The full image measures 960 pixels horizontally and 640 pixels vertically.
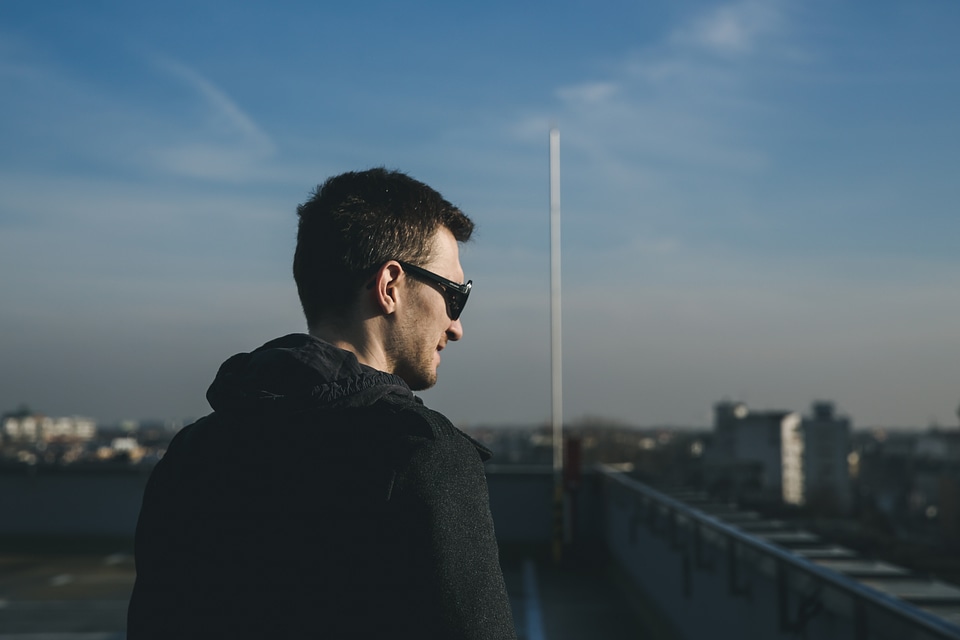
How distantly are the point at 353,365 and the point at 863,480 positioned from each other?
7991 cm

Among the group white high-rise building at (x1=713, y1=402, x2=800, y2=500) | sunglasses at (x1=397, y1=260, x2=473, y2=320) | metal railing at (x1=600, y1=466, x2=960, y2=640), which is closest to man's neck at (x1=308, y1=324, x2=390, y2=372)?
sunglasses at (x1=397, y1=260, x2=473, y2=320)

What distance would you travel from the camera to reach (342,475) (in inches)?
47.9

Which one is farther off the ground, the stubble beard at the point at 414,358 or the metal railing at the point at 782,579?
the stubble beard at the point at 414,358

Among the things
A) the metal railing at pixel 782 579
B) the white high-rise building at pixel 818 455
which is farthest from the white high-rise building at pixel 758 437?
the metal railing at pixel 782 579

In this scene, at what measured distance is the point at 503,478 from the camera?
658 inches

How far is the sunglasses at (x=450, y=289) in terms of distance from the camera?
4.78 feet

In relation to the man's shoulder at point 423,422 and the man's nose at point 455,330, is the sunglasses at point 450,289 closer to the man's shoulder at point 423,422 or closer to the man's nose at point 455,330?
the man's nose at point 455,330

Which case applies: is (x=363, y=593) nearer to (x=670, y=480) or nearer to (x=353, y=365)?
(x=353, y=365)

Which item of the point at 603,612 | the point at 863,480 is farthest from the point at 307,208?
the point at 863,480

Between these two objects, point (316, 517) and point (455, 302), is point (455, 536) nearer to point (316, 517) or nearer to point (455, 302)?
point (316, 517)

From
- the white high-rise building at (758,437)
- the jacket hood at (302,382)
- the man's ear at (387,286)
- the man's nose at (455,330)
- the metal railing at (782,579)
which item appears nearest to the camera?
the jacket hood at (302,382)

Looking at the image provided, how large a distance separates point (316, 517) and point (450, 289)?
409mm

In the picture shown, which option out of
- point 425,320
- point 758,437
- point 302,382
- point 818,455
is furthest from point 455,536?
point 818,455

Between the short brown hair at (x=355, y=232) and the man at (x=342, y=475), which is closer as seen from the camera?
the man at (x=342, y=475)
